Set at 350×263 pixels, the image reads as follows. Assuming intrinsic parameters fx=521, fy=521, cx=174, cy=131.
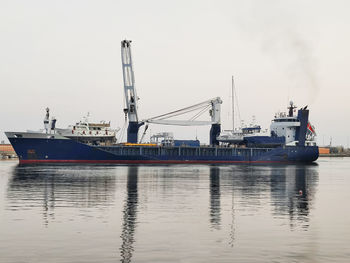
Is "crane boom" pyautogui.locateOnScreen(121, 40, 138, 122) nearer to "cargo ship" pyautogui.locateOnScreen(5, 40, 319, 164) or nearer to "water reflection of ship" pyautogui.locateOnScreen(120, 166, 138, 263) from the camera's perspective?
"cargo ship" pyautogui.locateOnScreen(5, 40, 319, 164)

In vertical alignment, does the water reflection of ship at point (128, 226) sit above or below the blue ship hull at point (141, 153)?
below

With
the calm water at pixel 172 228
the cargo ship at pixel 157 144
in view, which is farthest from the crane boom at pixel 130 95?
the calm water at pixel 172 228

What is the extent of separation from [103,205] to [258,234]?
543 inches

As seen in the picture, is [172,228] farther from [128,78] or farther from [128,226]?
[128,78]

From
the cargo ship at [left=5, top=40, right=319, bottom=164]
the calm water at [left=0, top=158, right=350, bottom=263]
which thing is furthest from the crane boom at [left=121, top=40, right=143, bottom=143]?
the calm water at [left=0, top=158, right=350, bottom=263]

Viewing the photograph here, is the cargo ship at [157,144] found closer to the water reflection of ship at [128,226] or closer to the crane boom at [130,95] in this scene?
the crane boom at [130,95]

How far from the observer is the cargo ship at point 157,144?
115 m

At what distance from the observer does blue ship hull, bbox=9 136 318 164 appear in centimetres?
11438

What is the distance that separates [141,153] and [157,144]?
7.34m

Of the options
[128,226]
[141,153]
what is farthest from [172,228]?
[141,153]

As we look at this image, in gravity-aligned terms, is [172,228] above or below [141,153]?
below

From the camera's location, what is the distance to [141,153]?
409ft

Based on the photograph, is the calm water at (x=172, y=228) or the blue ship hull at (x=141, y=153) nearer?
the calm water at (x=172, y=228)

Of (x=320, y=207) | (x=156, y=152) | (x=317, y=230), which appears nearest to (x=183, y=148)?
(x=156, y=152)
